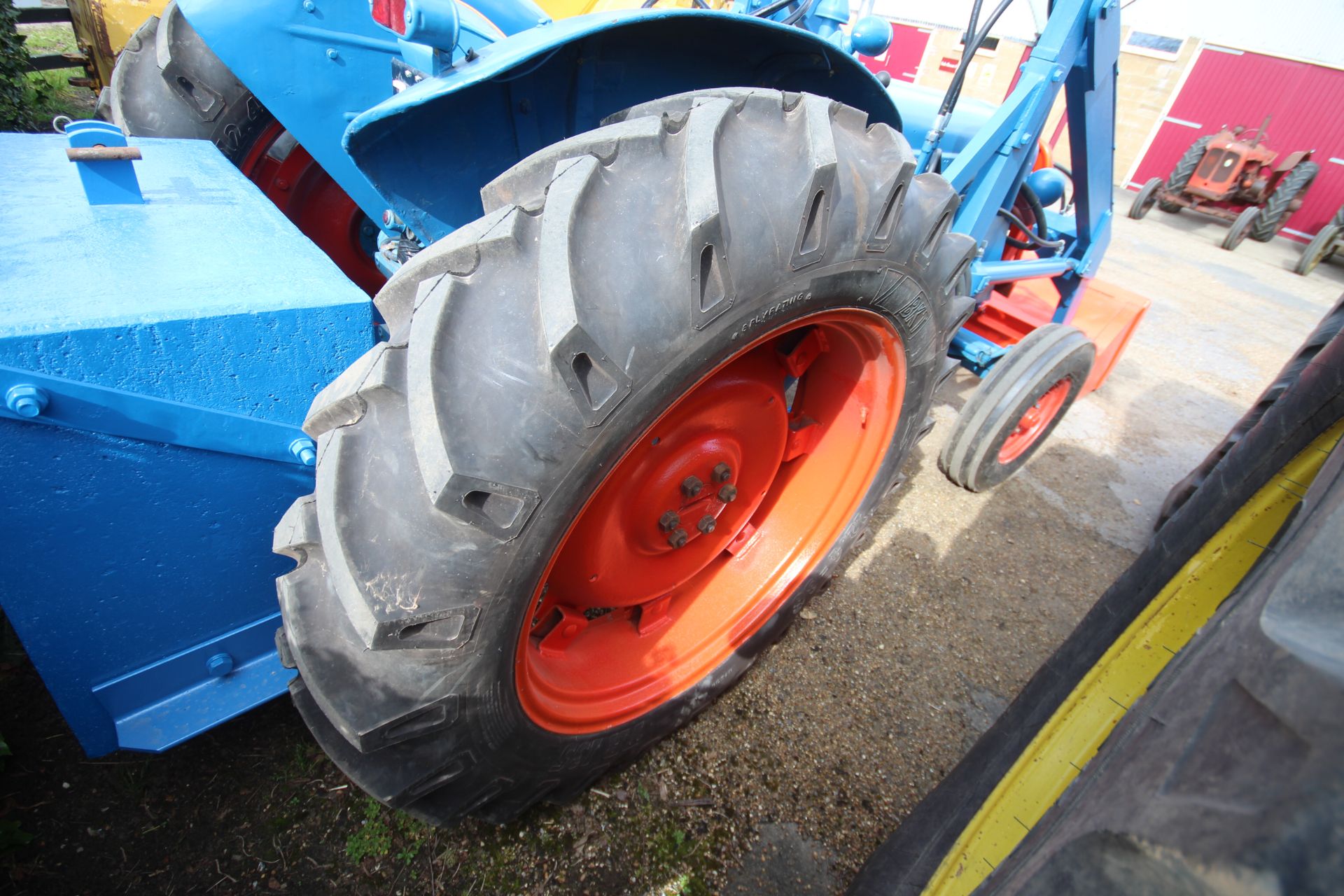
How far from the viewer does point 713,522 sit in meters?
1.61

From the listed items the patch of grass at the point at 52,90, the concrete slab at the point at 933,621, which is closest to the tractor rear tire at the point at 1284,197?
the concrete slab at the point at 933,621

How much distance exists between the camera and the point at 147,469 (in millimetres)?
1075

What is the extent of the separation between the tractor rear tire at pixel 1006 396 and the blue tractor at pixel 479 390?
903 mm

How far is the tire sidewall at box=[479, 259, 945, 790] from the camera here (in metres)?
0.99

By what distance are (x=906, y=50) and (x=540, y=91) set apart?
1805 cm

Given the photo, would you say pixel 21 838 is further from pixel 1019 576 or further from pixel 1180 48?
pixel 1180 48

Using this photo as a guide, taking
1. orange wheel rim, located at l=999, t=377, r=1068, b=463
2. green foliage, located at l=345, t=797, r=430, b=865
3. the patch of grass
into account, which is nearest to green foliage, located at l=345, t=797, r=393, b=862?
green foliage, located at l=345, t=797, r=430, b=865

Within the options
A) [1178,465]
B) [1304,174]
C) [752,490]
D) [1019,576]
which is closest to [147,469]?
[752,490]

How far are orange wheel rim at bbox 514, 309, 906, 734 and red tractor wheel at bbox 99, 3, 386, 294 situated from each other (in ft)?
4.32

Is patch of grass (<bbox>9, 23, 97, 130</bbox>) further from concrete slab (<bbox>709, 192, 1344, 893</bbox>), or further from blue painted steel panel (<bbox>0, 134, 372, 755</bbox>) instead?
concrete slab (<bbox>709, 192, 1344, 893</bbox>)

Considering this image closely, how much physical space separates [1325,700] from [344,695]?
3.63 feet

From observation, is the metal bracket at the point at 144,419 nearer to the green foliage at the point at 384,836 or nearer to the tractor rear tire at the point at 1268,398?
the green foliage at the point at 384,836

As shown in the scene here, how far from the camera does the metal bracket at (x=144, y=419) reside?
911 mm

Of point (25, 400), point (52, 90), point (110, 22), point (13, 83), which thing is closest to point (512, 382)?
point (25, 400)
